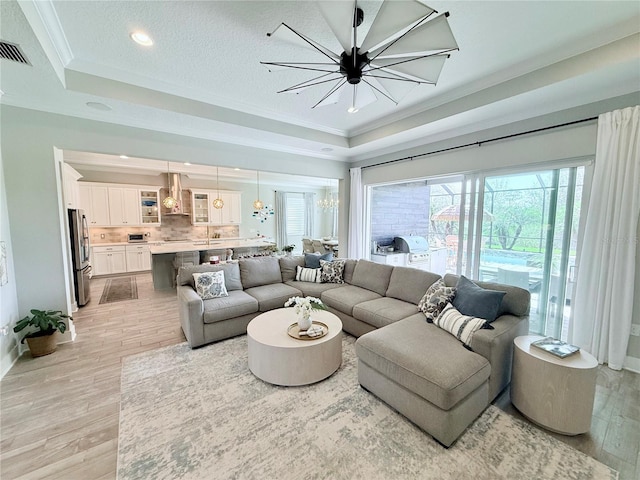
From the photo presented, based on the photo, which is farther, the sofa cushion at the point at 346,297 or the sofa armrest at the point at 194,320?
the sofa cushion at the point at 346,297

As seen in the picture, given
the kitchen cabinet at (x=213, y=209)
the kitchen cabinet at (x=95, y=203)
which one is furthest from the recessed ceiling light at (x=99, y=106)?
the kitchen cabinet at (x=213, y=209)

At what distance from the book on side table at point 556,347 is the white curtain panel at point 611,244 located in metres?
1.18

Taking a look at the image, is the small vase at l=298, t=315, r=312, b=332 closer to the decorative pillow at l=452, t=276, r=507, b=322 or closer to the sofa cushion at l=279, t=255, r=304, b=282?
the decorative pillow at l=452, t=276, r=507, b=322

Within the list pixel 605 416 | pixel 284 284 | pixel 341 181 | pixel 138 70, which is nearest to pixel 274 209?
pixel 341 181

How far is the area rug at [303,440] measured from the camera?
1.60 m

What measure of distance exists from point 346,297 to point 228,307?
1511mm

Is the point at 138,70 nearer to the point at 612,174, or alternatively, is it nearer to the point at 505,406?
the point at 505,406

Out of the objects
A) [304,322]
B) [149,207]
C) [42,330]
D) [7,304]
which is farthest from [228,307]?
[149,207]

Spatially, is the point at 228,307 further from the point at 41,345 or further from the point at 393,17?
the point at 393,17

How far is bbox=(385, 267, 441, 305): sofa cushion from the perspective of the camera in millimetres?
3184

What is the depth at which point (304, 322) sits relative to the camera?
2.55 metres

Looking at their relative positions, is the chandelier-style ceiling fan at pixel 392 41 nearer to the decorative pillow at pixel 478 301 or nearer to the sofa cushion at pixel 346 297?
the decorative pillow at pixel 478 301

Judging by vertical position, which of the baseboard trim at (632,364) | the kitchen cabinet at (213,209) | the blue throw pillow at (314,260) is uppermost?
the kitchen cabinet at (213,209)

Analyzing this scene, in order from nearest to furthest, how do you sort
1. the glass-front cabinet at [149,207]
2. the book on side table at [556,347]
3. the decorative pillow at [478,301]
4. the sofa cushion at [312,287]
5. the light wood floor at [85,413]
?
1. the light wood floor at [85,413]
2. the book on side table at [556,347]
3. the decorative pillow at [478,301]
4. the sofa cushion at [312,287]
5. the glass-front cabinet at [149,207]
